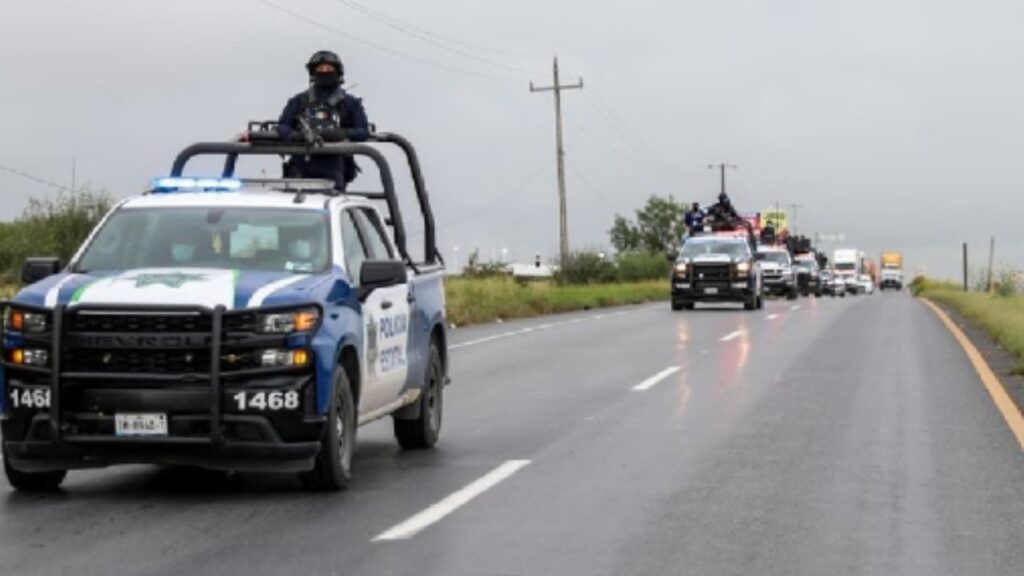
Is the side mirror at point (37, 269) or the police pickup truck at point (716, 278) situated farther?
the police pickup truck at point (716, 278)

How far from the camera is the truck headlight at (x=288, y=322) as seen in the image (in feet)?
32.1

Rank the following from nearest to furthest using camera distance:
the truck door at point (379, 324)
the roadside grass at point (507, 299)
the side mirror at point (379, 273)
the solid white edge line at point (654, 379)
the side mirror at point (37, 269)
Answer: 1. the side mirror at point (37, 269)
2. the side mirror at point (379, 273)
3. the truck door at point (379, 324)
4. the solid white edge line at point (654, 379)
5. the roadside grass at point (507, 299)

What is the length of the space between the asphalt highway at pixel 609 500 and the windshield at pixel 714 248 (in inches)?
1116

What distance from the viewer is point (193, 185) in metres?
11.5

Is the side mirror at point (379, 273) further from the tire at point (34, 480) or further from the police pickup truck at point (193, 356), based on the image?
the tire at point (34, 480)

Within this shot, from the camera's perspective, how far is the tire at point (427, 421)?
12750mm

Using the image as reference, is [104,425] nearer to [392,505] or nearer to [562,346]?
[392,505]

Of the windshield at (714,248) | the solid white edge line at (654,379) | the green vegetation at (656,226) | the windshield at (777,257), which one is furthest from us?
the green vegetation at (656,226)

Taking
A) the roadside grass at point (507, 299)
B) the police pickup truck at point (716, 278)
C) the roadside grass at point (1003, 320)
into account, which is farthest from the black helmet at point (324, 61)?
the police pickup truck at point (716, 278)

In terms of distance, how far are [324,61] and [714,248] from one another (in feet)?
110

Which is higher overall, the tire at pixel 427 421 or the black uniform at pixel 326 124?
the black uniform at pixel 326 124

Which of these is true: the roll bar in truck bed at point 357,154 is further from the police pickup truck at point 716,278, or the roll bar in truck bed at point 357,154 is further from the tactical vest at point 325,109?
the police pickup truck at point 716,278

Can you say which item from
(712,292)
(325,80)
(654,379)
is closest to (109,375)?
(325,80)

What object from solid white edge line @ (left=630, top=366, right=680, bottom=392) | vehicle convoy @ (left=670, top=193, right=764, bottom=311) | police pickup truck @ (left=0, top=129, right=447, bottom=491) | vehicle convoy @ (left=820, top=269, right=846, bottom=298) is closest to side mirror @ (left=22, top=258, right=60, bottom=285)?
police pickup truck @ (left=0, top=129, right=447, bottom=491)
